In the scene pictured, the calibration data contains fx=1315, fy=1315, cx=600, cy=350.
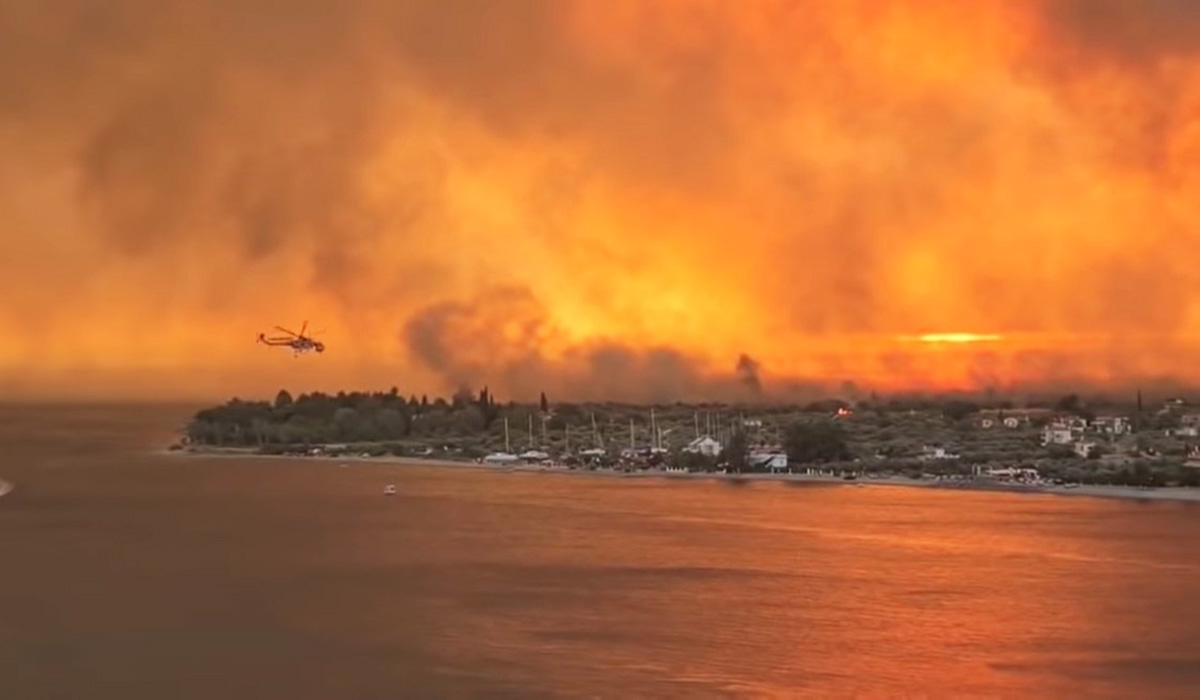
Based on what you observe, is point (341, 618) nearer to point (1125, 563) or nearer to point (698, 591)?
point (698, 591)

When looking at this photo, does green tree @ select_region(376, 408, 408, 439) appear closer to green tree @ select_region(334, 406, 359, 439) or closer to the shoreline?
green tree @ select_region(334, 406, 359, 439)

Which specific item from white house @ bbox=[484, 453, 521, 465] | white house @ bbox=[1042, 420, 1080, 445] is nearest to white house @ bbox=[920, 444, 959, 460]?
white house @ bbox=[1042, 420, 1080, 445]

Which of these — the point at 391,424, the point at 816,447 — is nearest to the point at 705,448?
the point at 816,447

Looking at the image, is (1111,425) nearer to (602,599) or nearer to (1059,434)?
(1059,434)

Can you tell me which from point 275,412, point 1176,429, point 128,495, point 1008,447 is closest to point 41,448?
point 275,412

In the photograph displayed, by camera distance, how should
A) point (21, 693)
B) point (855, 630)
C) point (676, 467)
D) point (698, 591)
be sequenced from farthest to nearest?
point (676, 467) → point (698, 591) → point (855, 630) → point (21, 693)

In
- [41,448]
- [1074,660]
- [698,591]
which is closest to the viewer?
[1074,660]
